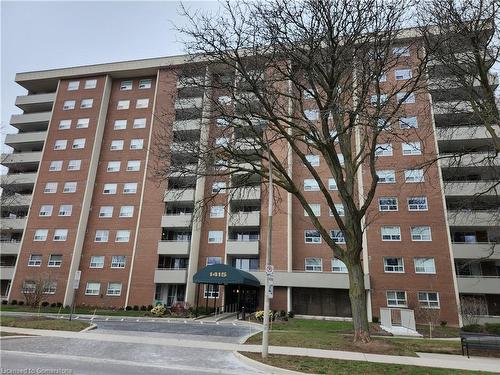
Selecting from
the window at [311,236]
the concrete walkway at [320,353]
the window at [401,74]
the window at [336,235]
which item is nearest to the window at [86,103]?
the window at [311,236]

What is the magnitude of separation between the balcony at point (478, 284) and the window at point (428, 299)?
2.05 m

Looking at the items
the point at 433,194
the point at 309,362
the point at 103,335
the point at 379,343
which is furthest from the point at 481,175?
the point at 103,335

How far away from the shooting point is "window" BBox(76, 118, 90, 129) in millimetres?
44781

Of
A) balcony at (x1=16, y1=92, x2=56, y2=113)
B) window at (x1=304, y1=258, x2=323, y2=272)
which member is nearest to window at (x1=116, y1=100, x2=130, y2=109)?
balcony at (x1=16, y1=92, x2=56, y2=113)

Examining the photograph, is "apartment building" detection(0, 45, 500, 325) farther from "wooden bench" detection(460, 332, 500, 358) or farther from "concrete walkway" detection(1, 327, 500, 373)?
"wooden bench" detection(460, 332, 500, 358)

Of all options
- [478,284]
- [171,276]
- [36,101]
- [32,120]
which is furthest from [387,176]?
[36,101]

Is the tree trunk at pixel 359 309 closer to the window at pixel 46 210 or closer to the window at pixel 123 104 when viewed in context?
the window at pixel 46 210

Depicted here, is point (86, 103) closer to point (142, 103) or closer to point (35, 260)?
point (142, 103)

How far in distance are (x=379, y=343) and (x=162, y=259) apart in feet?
93.8

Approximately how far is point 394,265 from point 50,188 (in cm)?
3790

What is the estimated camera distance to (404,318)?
24.1m

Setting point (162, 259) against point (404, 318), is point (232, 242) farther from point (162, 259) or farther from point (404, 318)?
point (404, 318)

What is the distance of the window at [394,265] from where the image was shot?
1291 inches

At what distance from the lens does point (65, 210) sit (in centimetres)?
4094
